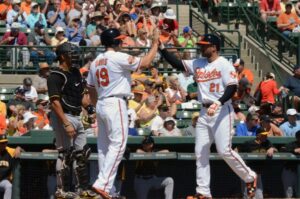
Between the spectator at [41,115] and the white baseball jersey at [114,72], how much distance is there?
5158 millimetres

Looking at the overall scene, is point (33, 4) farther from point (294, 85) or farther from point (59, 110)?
point (59, 110)

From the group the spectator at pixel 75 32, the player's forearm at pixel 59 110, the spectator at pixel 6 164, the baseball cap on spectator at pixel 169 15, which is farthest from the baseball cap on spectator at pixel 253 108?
the player's forearm at pixel 59 110

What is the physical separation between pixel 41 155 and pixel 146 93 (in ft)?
15.9

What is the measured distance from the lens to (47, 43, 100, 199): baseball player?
500 inches

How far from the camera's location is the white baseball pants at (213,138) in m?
12.9

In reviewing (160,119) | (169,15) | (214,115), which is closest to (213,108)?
(214,115)

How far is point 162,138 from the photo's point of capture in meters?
14.9

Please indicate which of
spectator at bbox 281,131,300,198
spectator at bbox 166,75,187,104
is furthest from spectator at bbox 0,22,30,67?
spectator at bbox 281,131,300,198

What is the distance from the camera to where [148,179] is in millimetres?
14656

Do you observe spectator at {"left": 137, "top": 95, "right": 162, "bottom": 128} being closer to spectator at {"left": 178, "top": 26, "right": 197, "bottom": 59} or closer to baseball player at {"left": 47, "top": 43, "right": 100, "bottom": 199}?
spectator at {"left": 178, "top": 26, "right": 197, "bottom": 59}

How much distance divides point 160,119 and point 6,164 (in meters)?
4.09

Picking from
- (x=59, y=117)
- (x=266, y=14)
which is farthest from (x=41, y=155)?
(x=266, y=14)

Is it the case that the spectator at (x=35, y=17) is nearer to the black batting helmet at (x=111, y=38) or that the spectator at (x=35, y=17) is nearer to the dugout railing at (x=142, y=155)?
the dugout railing at (x=142, y=155)

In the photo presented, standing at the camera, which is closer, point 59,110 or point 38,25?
point 59,110
